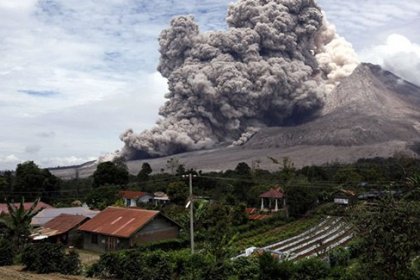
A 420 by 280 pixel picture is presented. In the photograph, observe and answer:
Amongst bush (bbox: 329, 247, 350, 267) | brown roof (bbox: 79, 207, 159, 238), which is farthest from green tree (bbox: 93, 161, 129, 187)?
bush (bbox: 329, 247, 350, 267)

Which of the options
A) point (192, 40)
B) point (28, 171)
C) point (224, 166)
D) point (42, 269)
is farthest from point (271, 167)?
point (42, 269)

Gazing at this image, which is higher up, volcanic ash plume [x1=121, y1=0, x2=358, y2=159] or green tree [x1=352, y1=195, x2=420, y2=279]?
volcanic ash plume [x1=121, y1=0, x2=358, y2=159]

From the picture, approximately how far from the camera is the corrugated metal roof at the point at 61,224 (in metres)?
44.8

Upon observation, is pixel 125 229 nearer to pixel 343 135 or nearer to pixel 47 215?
pixel 47 215

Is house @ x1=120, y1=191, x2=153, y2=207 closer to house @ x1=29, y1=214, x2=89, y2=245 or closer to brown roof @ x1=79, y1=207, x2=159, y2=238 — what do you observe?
house @ x1=29, y1=214, x2=89, y2=245

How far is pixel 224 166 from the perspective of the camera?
121m

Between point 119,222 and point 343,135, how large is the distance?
102727 millimetres

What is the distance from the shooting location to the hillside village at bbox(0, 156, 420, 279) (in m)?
18.0

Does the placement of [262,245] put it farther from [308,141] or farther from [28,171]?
[308,141]

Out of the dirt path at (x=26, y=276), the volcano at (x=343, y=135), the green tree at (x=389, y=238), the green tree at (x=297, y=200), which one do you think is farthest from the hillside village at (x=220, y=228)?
the volcano at (x=343, y=135)

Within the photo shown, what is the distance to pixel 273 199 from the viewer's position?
230ft

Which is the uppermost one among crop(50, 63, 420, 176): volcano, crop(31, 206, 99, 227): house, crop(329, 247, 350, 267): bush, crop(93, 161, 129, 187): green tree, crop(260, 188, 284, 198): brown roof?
crop(50, 63, 420, 176): volcano

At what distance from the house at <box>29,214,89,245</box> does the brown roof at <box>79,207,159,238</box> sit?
1.16 metres

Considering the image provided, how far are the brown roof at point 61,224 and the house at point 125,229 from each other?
4.18 ft
